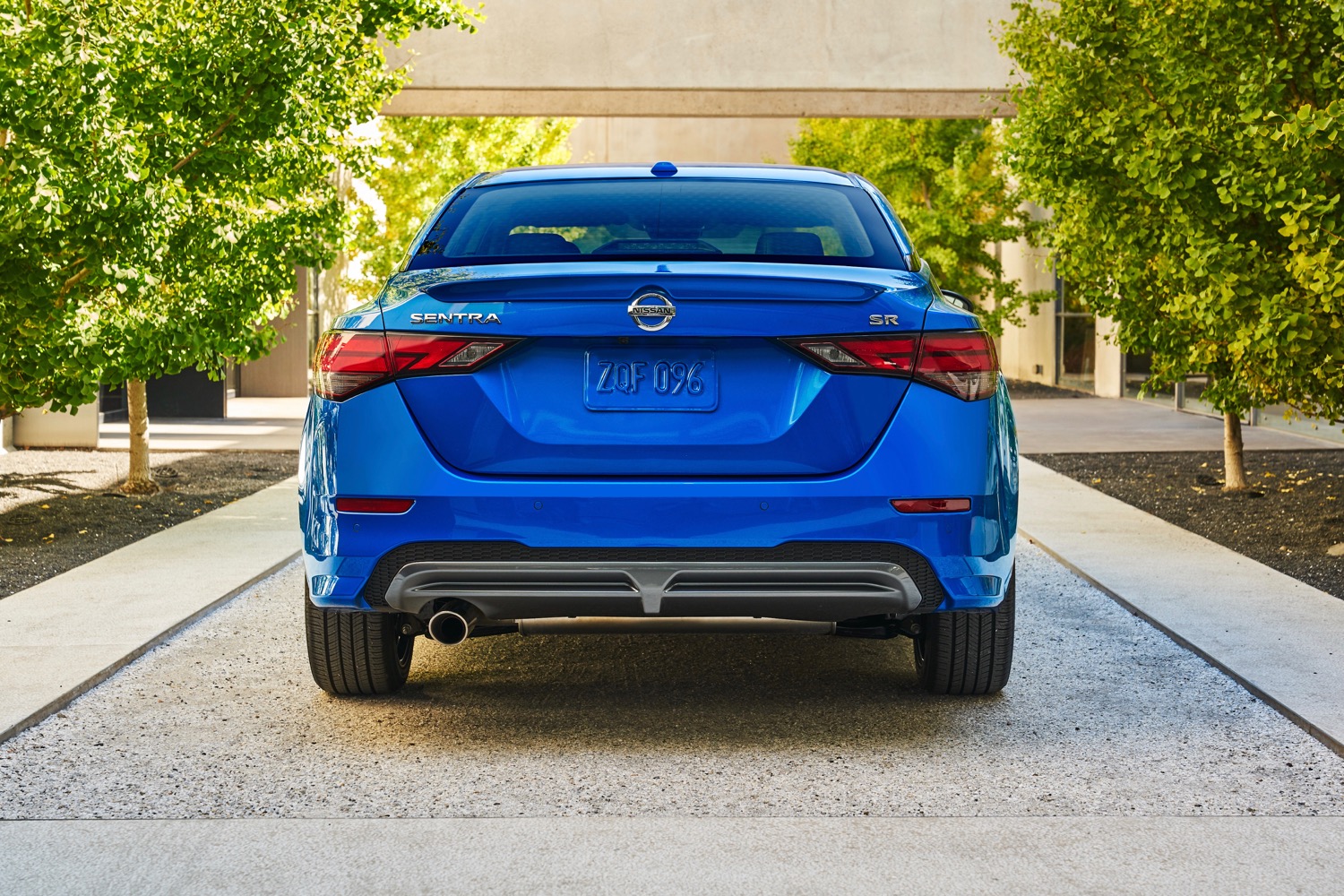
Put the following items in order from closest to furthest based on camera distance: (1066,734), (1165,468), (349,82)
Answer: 1. (1066,734)
2. (349,82)
3. (1165,468)

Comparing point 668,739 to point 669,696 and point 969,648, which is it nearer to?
point 669,696

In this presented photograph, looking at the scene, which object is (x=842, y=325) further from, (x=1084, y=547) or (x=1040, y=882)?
(x=1084, y=547)

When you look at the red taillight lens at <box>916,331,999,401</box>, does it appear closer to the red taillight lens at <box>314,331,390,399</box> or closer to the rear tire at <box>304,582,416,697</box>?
the red taillight lens at <box>314,331,390,399</box>

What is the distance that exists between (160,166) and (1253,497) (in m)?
8.03

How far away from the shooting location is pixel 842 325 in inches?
182

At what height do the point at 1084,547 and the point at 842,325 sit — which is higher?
the point at 842,325

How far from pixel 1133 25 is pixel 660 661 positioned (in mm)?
5902

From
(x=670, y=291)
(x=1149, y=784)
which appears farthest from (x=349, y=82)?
(x=1149, y=784)

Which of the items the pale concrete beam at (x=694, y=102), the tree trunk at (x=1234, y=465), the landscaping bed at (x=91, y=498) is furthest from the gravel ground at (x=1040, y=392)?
the landscaping bed at (x=91, y=498)

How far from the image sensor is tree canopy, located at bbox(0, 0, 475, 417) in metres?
8.16

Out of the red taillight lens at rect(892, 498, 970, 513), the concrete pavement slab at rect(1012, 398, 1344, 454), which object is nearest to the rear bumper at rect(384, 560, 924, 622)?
the red taillight lens at rect(892, 498, 970, 513)

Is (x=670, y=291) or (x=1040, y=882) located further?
(x=670, y=291)

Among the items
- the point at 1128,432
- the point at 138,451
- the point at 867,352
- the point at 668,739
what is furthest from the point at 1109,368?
the point at 867,352

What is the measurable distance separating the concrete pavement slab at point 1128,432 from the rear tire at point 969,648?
422 inches
